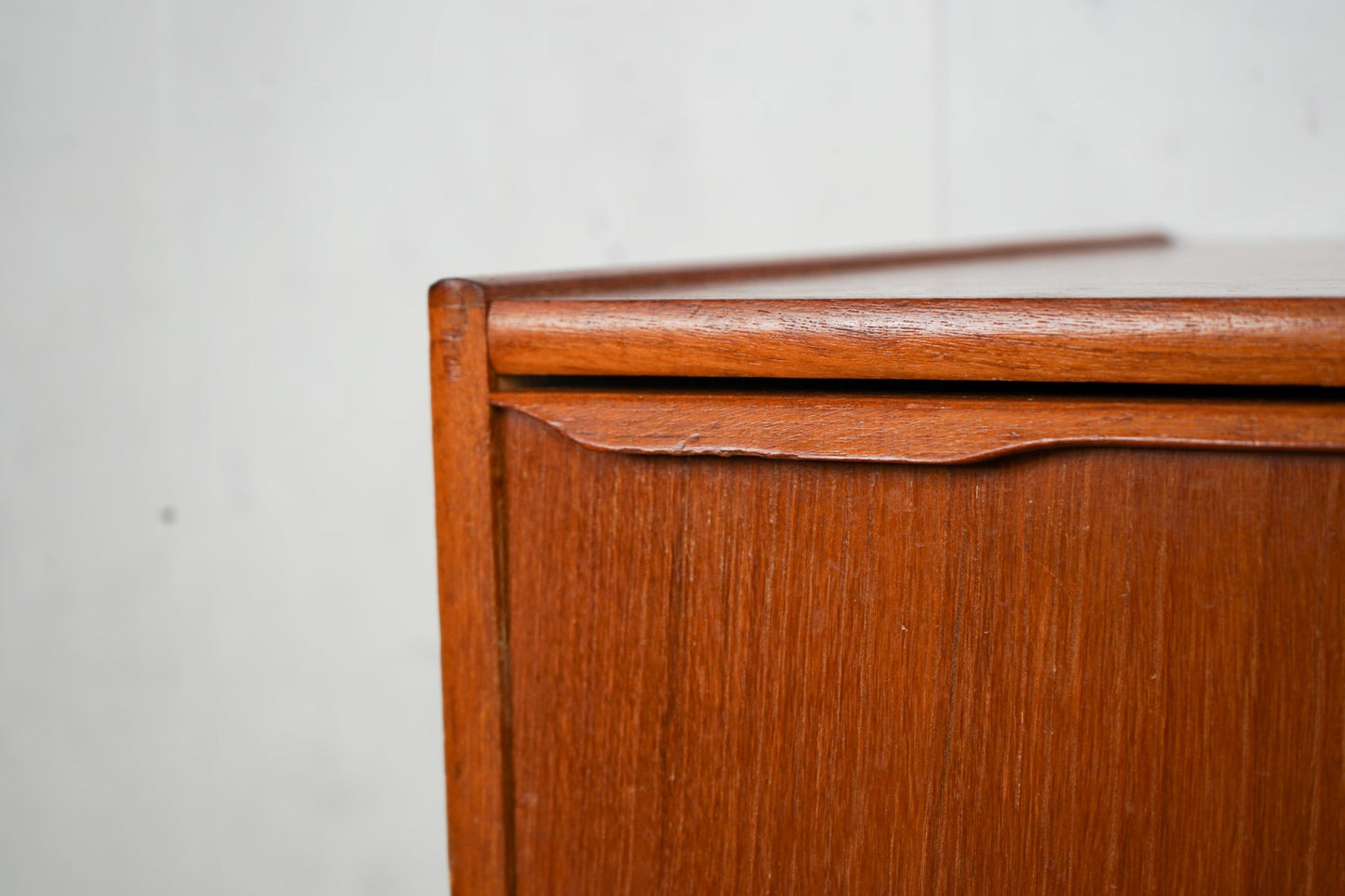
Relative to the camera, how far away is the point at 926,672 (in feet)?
1.13

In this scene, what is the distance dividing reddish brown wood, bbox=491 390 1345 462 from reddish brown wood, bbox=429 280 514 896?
2 cm

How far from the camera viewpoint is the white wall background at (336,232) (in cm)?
112

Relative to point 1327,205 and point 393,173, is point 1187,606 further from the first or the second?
point 393,173

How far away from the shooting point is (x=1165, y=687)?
1.05 ft

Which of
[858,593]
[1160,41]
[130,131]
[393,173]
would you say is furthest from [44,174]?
[858,593]

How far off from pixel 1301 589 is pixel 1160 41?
913mm

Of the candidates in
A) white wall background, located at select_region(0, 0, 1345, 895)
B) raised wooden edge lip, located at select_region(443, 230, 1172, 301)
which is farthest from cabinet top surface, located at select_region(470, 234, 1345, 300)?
white wall background, located at select_region(0, 0, 1345, 895)

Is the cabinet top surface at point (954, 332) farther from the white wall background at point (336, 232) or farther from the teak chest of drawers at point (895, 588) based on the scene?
the white wall background at point (336, 232)

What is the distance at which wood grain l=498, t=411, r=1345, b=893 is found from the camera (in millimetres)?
312

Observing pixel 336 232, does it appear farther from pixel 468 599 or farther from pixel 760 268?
pixel 468 599

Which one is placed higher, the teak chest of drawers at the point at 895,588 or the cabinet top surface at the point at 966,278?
the cabinet top surface at the point at 966,278

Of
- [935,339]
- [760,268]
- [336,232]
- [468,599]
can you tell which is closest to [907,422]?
[935,339]

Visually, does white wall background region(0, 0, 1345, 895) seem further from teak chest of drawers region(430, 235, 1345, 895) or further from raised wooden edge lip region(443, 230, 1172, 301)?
teak chest of drawers region(430, 235, 1345, 895)

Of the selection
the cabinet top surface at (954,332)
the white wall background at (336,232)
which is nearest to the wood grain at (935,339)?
the cabinet top surface at (954,332)
